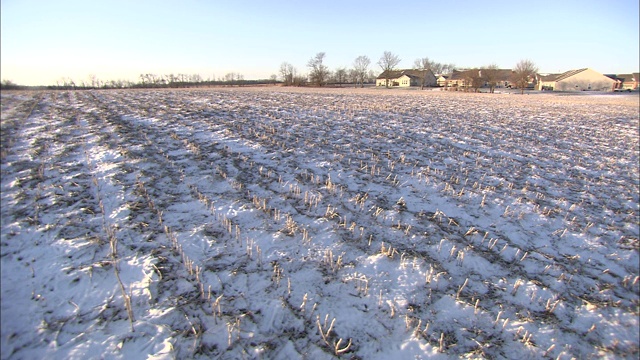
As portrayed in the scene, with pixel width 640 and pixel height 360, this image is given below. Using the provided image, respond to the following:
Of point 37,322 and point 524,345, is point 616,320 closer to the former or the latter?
point 524,345

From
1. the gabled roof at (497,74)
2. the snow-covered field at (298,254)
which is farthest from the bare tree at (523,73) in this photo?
the snow-covered field at (298,254)

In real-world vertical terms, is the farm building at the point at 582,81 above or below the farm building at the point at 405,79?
below

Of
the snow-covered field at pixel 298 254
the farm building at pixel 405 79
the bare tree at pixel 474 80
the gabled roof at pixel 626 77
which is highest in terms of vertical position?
the farm building at pixel 405 79

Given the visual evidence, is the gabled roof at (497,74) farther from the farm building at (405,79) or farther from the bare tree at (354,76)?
the bare tree at (354,76)

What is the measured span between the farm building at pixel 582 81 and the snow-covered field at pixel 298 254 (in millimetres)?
86825

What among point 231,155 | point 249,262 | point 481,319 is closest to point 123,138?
point 231,155

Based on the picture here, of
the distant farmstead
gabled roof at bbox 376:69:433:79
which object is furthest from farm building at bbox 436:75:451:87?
the distant farmstead

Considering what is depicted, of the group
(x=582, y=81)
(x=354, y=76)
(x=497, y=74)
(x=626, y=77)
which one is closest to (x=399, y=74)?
(x=354, y=76)

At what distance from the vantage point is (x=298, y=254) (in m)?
4.72

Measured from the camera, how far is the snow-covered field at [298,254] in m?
3.26

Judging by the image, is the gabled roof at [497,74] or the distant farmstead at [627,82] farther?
the gabled roof at [497,74]

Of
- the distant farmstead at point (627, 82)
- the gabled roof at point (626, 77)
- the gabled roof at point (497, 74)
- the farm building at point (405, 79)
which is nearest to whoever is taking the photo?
the distant farmstead at point (627, 82)

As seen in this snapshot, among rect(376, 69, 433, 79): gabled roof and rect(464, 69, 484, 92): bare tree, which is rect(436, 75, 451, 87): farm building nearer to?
rect(376, 69, 433, 79): gabled roof

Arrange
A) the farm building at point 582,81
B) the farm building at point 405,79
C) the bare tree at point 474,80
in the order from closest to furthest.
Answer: the bare tree at point 474,80 → the farm building at point 582,81 → the farm building at point 405,79
